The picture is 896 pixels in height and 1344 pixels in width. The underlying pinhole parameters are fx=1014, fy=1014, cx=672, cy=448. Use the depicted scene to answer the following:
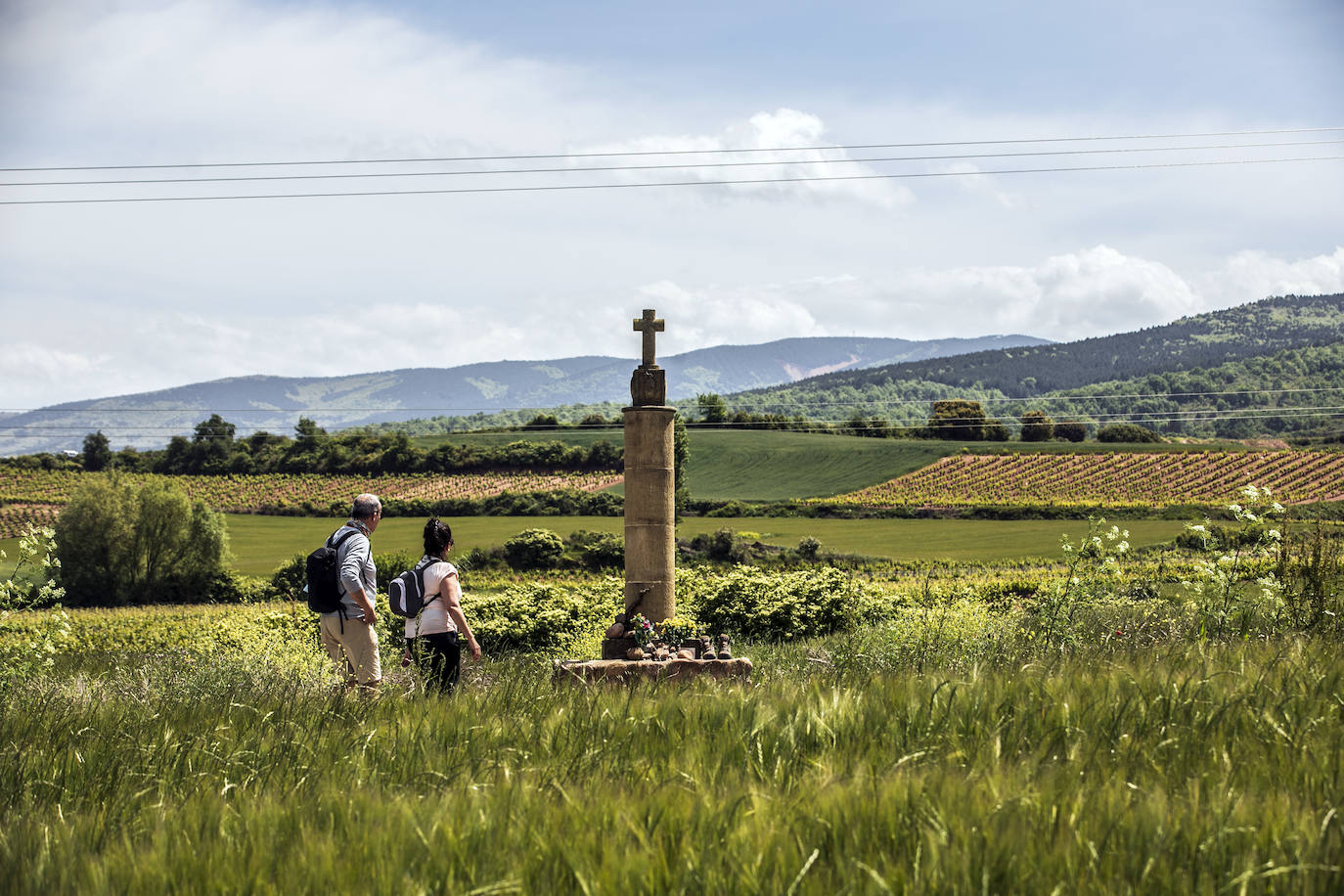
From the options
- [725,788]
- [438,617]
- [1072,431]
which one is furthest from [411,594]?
[1072,431]

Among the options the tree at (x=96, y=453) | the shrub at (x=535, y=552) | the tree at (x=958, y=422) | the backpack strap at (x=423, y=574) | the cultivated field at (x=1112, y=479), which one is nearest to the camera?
the backpack strap at (x=423, y=574)

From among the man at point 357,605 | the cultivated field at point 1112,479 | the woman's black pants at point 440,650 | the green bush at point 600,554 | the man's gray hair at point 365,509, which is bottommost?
the green bush at point 600,554

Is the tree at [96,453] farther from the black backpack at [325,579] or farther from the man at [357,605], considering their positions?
the black backpack at [325,579]

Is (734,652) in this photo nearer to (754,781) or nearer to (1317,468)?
(754,781)

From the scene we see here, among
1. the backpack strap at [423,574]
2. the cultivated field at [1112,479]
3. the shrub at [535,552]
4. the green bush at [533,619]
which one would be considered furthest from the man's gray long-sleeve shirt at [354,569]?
the cultivated field at [1112,479]

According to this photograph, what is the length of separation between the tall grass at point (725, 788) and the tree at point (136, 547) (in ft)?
138

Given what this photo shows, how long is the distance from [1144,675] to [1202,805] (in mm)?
1591

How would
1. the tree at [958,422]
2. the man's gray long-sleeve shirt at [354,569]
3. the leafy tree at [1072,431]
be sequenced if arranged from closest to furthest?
1. the man's gray long-sleeve shirt at [354,569]
2. the tree at [958,422]
3. the leafy tree at [1072,431]

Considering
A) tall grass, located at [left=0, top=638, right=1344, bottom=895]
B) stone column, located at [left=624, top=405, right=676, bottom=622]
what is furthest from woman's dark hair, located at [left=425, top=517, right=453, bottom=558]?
stone column, located at [left=624, top=405, right=676, bottom=622]

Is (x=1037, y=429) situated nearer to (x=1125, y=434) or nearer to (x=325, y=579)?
(x=1125, y=434)

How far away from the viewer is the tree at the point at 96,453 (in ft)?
289

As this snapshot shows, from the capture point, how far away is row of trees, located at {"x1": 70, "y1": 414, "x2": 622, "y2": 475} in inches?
3268

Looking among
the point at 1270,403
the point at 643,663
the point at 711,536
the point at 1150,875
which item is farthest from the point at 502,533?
the point at 1270,403

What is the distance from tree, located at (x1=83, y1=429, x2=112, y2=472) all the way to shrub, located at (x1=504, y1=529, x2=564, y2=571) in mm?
62126
